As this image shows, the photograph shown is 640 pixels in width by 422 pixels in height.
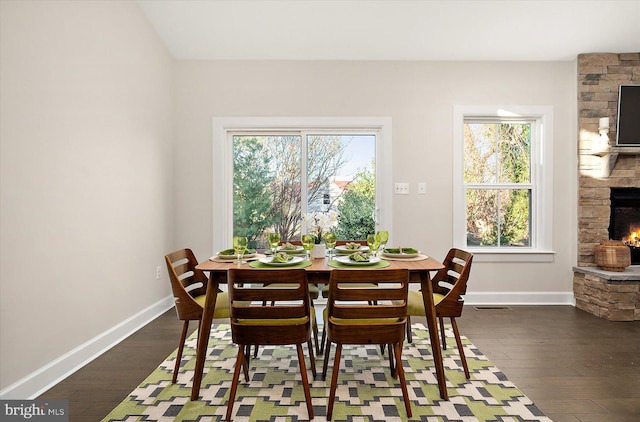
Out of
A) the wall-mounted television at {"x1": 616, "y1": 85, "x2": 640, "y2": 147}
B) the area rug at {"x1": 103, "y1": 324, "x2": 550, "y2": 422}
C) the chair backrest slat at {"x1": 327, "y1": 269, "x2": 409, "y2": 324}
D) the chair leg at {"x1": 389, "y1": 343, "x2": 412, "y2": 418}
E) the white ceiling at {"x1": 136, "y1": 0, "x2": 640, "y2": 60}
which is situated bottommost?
the area rug at {"x1": 103, "y1": 324, "x2": 550, "y2": 422}

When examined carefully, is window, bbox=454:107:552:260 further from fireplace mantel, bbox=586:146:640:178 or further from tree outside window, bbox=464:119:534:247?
fireplace mantel, bbox=586:146:640:178

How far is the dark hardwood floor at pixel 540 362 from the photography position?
2066mm

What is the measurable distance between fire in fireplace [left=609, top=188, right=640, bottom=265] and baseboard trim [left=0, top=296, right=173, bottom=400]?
483 cm

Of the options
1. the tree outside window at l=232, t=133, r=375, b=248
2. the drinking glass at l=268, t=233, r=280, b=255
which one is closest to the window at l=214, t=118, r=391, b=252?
the tree outside window at l=232, t=133, r=375, b=248

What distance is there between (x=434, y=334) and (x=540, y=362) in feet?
3.42

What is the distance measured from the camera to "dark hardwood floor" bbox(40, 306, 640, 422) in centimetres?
207

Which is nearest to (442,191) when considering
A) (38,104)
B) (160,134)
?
(160,134)

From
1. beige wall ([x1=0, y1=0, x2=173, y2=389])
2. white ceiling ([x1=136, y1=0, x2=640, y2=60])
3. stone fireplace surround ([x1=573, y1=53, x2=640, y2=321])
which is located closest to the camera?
beige wall ([x1=0, y1=0, x2=173, y2=389])

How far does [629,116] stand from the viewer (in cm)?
394

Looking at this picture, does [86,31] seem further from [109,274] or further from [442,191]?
[442,191]

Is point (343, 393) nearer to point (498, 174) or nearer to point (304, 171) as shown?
point (304, 171)

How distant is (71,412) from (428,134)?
149 inches

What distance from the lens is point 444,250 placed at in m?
4.16

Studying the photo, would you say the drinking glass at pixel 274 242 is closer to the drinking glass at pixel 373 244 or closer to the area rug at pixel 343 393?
the drinking glass at pixel 373 244
